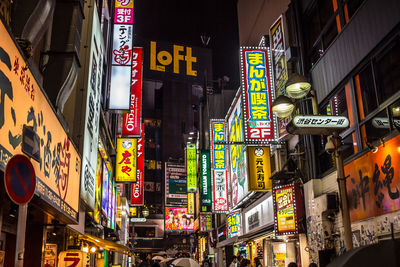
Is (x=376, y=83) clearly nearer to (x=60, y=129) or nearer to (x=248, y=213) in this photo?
(x=60, y=129)

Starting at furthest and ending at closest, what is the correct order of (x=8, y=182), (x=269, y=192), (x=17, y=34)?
(x=269, y=192) → (x=17, y=34) → (x=8, y=182)

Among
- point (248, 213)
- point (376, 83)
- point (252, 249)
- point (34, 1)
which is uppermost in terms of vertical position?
point (34, 1)

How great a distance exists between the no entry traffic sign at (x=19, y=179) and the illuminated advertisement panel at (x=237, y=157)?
62.2ft

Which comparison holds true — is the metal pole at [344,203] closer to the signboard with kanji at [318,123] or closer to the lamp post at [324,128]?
the lamp post at [324,128]

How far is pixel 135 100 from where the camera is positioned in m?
21.5

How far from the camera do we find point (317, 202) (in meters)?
13.3

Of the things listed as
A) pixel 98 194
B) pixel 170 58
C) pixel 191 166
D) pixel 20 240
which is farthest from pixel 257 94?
pixel 191 166

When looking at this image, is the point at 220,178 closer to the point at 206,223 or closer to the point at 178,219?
the point at 206,223

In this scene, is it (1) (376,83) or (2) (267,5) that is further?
(2) (267,5)

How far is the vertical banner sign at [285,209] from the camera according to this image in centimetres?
1478

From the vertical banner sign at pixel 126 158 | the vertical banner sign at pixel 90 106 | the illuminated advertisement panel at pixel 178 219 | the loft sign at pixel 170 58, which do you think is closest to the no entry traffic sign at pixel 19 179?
the vertical banner sign at pixel 90 106

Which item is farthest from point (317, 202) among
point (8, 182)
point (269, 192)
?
point (8, 182)

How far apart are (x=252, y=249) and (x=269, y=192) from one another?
17.9 ft

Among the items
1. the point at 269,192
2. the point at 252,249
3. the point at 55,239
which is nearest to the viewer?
the point at 55,239
